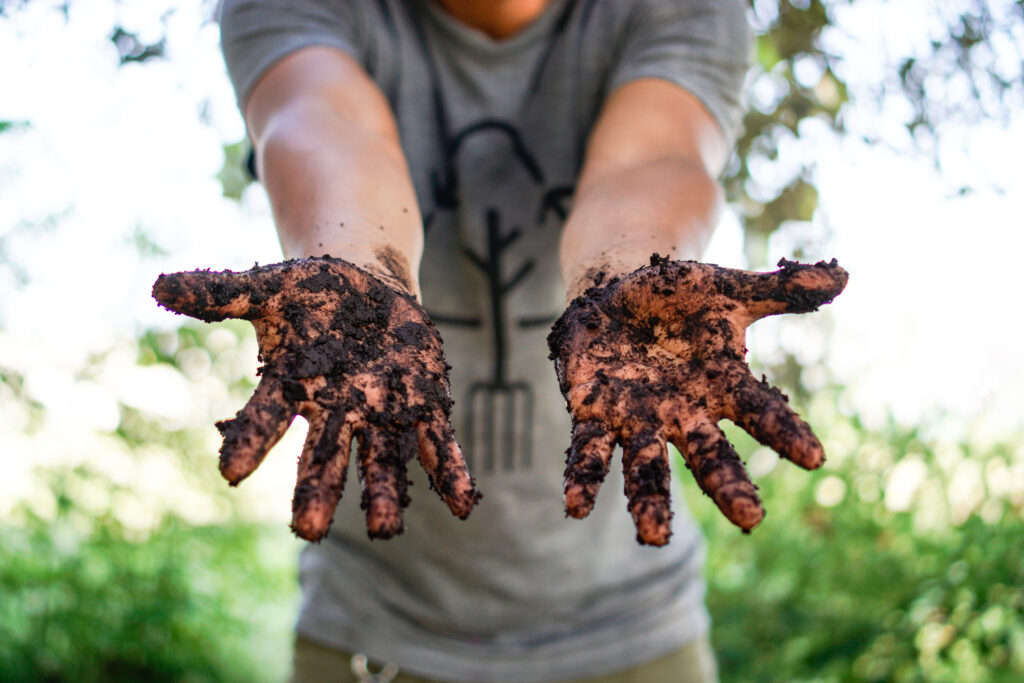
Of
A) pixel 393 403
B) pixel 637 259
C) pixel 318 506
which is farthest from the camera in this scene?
pixel 637 259

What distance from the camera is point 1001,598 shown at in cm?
256

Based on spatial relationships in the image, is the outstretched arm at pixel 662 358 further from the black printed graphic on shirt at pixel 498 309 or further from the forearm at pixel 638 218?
the black printed graphic on shirt at pixel 498 309

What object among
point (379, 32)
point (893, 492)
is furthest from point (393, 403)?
point (893, 492)

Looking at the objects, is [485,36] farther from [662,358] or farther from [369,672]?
[369,672]

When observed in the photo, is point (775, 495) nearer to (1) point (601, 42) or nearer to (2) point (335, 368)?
(1) point (601, 42)

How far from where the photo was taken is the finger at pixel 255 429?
31.0 inches

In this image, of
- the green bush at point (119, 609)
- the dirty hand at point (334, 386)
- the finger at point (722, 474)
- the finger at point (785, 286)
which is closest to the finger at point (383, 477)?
the dirty hand at point (334, 386)

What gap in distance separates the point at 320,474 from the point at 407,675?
0.90m

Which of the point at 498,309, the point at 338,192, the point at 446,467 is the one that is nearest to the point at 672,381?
the point at 446,467

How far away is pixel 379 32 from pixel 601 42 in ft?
1.46

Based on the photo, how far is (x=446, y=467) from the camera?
849 mm

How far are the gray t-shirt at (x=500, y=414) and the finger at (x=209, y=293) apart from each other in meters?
0.72

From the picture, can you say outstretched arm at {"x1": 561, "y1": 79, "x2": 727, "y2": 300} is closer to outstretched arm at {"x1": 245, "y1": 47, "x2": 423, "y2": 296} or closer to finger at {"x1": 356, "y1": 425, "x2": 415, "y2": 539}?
outstretched arm at {"x1": 245, "y1": 47, "x2": 423, "y2": 296}

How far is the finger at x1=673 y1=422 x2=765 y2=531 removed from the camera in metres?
0.79
